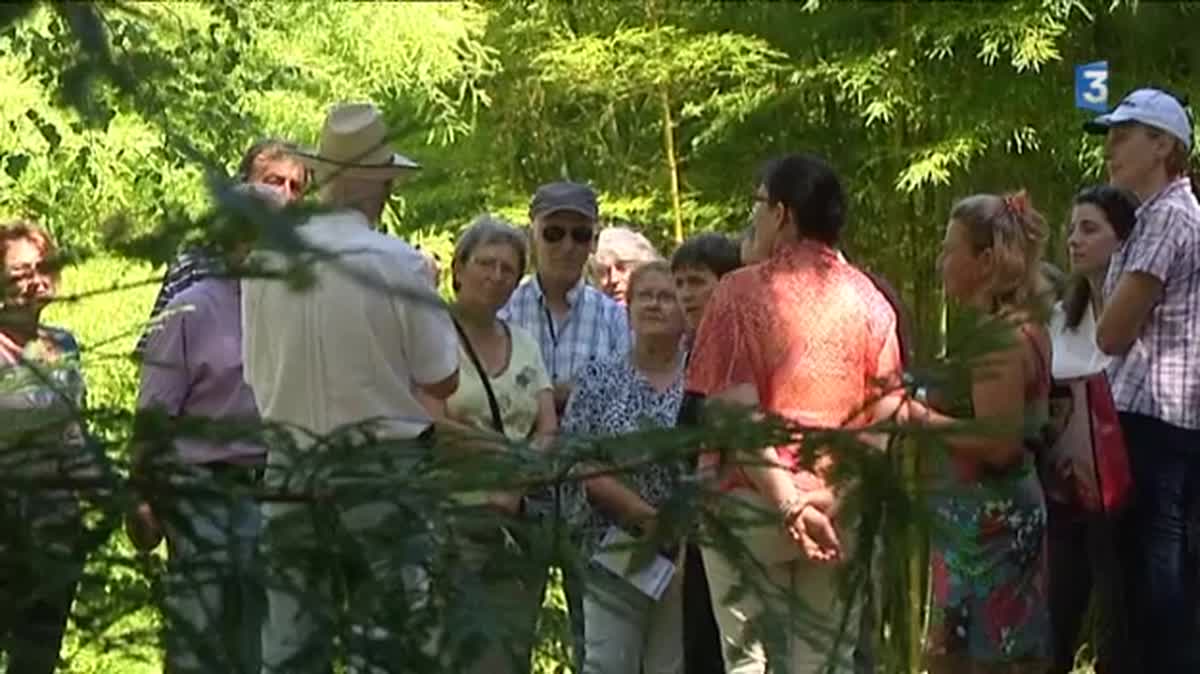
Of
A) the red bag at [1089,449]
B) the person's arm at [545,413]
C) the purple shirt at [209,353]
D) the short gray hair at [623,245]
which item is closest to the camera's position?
the purple shirt at [209,353]

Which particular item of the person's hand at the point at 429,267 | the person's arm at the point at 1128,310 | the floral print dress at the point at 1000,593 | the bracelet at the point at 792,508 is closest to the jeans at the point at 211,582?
the bracelet at the point at 792,508

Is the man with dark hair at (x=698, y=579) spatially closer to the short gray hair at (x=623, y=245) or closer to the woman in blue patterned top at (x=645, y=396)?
the woman in blue patterned top at (x=645, y=396)

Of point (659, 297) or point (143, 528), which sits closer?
point (143, 528)

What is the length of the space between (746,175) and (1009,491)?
28.2 ft

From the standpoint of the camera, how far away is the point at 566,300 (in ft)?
17.0

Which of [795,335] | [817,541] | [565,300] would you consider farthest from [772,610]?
[565,300]

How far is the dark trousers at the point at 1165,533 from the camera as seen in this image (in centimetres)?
461

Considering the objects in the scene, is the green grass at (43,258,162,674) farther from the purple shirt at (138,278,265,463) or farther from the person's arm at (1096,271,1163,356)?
the person's arm at (1096,271,1163,356)

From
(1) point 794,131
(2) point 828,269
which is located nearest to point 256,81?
(2) point 828,269

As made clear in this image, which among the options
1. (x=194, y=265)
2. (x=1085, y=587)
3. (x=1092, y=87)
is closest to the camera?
(x=194, y=265)

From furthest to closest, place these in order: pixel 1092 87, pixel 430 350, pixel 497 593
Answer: pixel 1092 87, pixel 430 350, pixel 497 593

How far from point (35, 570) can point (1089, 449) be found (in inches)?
125

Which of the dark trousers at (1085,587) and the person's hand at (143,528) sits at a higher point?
the person's hand at (143,528)

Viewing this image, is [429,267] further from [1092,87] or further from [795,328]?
[1092,87]
